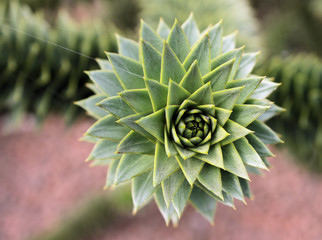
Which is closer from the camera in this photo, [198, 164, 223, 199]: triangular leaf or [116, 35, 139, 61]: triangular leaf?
[198, 164, 223, 199]: triangular leaf

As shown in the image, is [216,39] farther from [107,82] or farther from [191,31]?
[107,82]

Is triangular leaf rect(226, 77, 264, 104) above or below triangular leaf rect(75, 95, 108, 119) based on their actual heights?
below

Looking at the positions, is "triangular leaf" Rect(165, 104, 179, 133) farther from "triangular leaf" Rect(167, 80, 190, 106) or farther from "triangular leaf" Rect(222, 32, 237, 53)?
"triangular leaf" Rect(222, 32, 237, 53)

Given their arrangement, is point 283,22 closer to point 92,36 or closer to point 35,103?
point 92,36

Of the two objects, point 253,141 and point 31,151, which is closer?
point 253,141

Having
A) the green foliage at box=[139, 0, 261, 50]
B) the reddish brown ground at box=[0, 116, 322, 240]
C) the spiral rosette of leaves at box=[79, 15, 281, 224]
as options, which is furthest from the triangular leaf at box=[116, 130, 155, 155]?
the reddish brown ground at box=[0, 116, 322, 240]

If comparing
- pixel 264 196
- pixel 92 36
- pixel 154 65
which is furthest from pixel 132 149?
pixel 264 196
